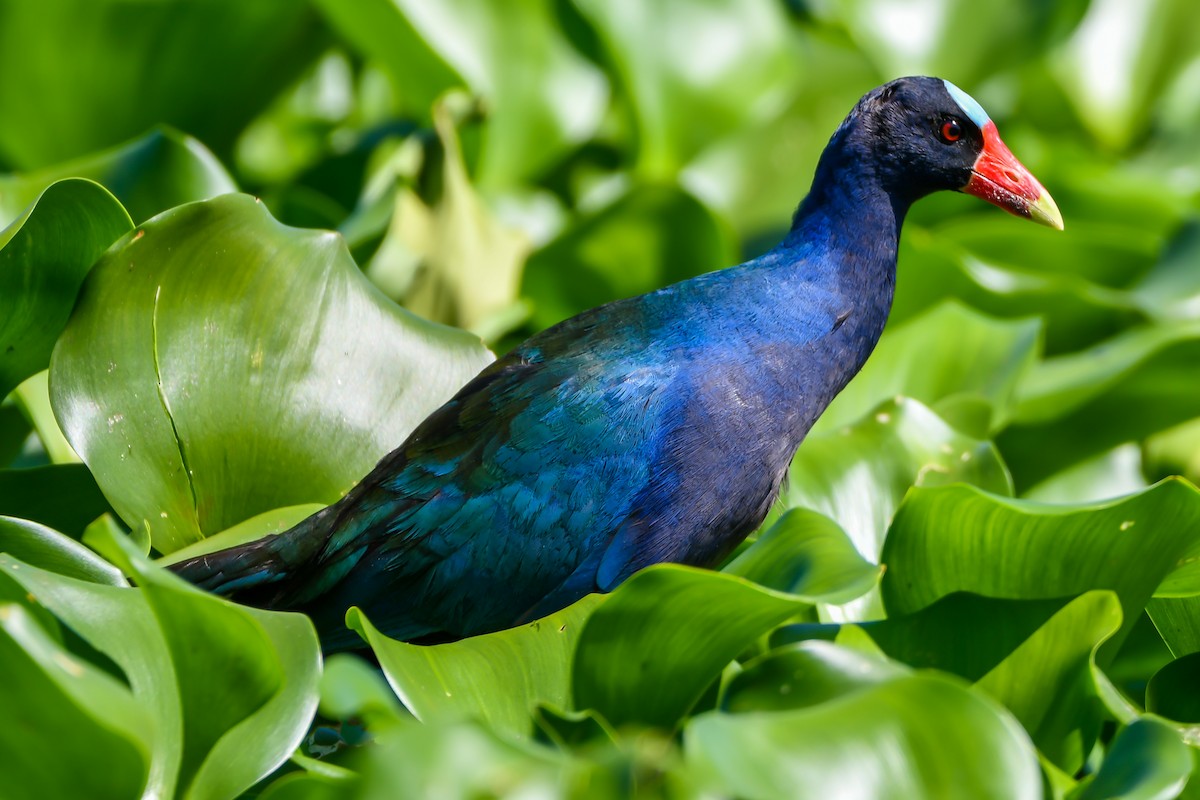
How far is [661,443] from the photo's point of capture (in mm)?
1441

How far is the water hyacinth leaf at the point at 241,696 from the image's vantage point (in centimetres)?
105

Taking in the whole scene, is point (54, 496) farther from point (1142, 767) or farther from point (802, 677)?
point (1142, 767)

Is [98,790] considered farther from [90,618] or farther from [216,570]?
[216,570]

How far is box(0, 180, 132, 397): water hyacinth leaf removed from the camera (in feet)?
4.37

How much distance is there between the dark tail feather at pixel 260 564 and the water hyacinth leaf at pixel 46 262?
28cm

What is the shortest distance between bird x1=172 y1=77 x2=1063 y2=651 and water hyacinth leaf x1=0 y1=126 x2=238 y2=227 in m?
0.53

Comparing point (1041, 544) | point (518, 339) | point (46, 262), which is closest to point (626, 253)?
point (518, 339)

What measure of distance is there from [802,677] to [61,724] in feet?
1.73

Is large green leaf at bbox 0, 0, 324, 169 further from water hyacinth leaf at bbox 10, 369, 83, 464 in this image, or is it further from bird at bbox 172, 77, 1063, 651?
bird at bbox 172, 77, 1063, 651

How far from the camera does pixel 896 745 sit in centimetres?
94

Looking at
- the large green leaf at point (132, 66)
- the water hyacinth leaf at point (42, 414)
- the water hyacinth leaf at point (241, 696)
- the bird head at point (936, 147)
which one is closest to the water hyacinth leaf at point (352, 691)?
the water hyacinth leaf at point (241, 696)

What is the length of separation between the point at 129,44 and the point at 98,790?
4.86 ft

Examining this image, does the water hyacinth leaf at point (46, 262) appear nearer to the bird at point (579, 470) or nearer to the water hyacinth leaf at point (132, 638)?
the bird at point (579, 470)

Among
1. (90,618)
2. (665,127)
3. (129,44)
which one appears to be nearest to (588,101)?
(665,127)
